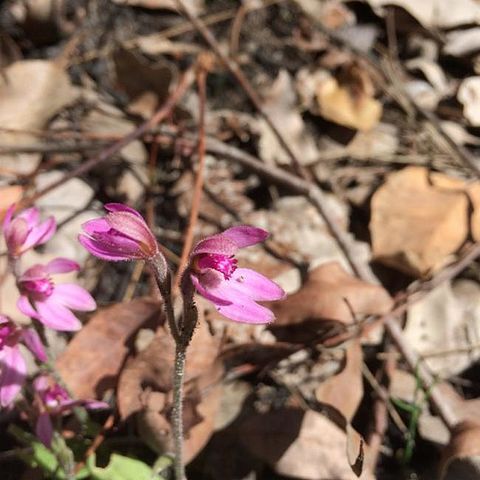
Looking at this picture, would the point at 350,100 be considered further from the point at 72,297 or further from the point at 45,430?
the point at 45,430

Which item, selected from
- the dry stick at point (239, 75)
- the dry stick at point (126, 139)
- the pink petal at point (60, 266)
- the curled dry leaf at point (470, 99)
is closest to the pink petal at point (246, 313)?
the pink petal at point (60, 266)

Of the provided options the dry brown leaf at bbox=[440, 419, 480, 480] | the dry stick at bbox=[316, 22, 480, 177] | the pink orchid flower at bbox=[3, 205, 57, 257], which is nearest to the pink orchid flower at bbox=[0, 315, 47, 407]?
the pink orchid flower at bbox=[3, 205, 57, 257]

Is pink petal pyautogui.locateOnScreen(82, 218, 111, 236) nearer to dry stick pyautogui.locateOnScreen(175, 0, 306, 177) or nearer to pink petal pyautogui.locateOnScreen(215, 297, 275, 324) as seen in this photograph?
pink petal pyautogui.locateOnScreen(215, 297, 275, 324)

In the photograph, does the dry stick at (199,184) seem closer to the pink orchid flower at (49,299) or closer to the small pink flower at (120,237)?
the pink orchid flower at (49,299)

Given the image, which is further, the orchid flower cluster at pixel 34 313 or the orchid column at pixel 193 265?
the orchid flower cluster at pixel 34 313

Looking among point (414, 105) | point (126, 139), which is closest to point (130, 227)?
point (126, 139)

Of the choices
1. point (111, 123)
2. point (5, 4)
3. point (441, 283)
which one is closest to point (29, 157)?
point (111, 123)
